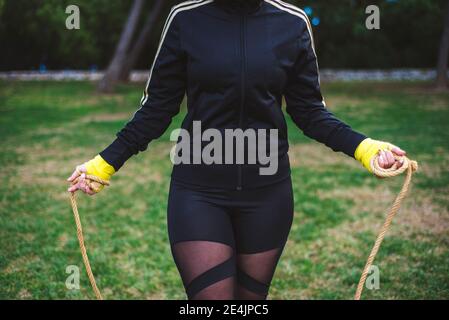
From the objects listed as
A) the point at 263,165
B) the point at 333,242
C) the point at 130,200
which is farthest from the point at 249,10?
the point at 130,200

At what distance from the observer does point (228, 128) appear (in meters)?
2.22

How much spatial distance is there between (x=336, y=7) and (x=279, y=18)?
774 inches

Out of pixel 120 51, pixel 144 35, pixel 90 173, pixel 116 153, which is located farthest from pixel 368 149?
pixel 144 35

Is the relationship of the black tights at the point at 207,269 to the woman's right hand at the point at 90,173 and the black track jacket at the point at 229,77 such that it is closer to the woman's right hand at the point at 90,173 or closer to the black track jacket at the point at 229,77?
the black track jacket at the point at 229,77

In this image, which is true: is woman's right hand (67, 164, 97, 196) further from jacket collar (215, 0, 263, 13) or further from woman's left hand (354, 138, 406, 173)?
woman's left hand (354, 138, 406, 173)

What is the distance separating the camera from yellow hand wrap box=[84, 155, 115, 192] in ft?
7.59

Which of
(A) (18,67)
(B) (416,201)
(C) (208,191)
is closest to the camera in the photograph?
(C) (208,191)

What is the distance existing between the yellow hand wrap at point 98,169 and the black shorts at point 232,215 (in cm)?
29

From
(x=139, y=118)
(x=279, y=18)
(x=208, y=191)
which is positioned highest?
(x=279, y=18)

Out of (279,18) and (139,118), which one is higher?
(279,18)

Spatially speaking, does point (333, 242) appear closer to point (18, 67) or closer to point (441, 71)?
point (441, 71)

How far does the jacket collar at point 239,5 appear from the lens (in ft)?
7.29

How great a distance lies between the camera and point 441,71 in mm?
20984

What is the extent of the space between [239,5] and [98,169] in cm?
92
